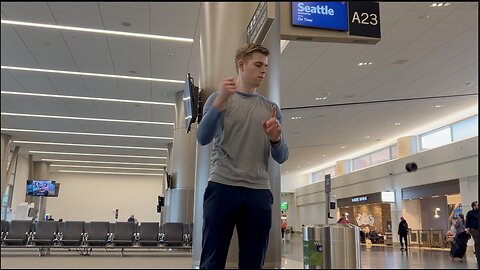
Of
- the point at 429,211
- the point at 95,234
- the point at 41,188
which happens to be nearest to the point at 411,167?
the point at 429,211

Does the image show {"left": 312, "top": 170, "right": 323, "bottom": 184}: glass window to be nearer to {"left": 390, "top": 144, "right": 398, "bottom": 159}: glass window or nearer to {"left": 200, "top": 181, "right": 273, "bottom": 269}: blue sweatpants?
{"left": 390, "top": 144, "right": 398, "bottom": 159}: glass window

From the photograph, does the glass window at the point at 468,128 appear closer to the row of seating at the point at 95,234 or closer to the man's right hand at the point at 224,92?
the man's right hand at the point at 224,92

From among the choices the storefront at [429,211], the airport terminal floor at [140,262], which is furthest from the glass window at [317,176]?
the airport terminal floor at [140,262]

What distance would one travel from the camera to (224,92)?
1798mm

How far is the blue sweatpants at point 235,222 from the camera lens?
183cm

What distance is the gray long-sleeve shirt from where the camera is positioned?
6.12 feet

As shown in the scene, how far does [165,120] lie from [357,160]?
16.4m

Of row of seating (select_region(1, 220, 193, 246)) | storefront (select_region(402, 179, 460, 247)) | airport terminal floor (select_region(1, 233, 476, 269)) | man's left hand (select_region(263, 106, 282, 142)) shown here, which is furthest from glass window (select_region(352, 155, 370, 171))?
man's left hand (select_region(263, 106, 282, 142))

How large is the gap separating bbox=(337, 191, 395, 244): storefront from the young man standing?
947 inches

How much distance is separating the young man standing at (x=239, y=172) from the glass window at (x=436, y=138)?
19.5m

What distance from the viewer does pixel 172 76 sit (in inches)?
563

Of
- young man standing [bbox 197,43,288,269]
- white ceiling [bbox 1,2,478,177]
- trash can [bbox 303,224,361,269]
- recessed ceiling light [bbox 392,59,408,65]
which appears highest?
recessed ceiling light [bbox 392,59,408,65]

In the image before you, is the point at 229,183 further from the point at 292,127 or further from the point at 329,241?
the point at 292,127

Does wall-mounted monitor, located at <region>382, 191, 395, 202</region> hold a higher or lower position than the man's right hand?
higher
